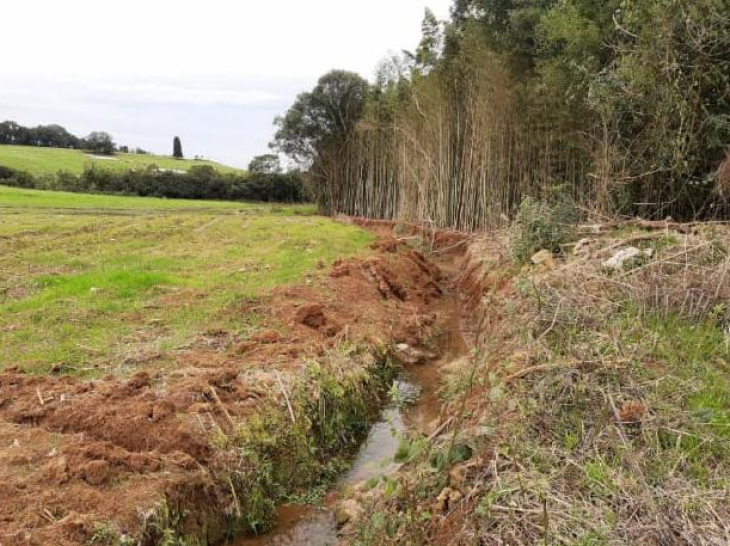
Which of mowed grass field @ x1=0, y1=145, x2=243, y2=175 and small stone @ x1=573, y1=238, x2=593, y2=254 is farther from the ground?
mowed grass field @ x1=0, y1=145, x2=243, y2=175

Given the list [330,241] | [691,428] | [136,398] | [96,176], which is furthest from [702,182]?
[96,176]

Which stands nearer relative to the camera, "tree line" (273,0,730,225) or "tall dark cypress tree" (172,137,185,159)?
"tree line" (273,0,730,225)

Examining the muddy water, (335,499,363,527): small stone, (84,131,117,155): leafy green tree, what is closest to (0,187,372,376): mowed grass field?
the muddy water

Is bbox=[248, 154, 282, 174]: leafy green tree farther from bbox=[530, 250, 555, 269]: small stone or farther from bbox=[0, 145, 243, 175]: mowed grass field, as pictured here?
bbox=[530, 250, 555, 269]: small stone

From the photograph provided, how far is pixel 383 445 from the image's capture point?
546cm

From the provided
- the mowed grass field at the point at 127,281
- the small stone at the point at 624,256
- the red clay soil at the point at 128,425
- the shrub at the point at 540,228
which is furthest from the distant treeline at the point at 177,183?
the small stone at the point at 624,256

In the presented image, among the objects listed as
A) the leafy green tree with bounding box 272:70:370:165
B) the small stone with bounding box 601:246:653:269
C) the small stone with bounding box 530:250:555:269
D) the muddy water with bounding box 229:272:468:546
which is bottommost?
the muddy water with bounding box 229:272:468:546

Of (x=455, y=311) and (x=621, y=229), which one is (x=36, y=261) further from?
(x=621, y=229)

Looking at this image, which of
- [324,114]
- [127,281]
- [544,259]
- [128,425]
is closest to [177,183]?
[324,114]

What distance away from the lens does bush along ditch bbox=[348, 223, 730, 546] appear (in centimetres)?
260

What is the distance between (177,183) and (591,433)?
41.0 meters

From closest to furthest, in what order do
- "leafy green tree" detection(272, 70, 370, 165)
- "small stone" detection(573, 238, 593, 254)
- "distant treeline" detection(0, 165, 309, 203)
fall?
"small stone" detection(573, 238, 593, 254), "leafy green tree" detection(272, 70, 370, 165), "distant treeline" detection(0, 165, 309, 203)

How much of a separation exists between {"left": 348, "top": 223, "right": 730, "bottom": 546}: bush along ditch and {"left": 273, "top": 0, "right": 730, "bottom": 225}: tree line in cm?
393

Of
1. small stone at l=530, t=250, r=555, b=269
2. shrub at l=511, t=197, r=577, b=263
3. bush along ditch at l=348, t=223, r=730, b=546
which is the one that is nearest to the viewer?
bush along ditch at l=348, t=223, r=730, b=546
